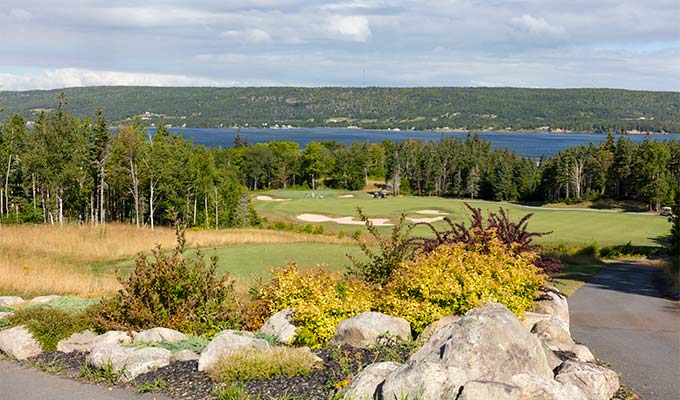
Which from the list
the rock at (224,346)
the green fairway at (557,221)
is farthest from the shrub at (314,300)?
the green fairway at (557,221)

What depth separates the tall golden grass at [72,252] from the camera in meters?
15.9

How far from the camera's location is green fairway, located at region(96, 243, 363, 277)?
862 inches

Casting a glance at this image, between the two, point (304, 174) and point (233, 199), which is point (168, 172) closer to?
point (233, 199)

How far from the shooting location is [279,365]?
7.78m

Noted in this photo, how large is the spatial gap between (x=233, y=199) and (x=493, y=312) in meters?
76.5

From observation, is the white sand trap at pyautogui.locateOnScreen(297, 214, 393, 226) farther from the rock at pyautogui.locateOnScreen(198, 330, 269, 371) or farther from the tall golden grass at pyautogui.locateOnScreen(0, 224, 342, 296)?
the rock at pyautogui.locateOnScreen(198, 330, 269, 371)

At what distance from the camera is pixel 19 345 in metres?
9.20

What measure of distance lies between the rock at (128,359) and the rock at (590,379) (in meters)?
5.32

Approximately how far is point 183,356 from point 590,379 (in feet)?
18.0

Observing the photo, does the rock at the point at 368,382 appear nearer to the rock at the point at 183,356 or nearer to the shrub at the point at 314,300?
the shrub at the point at 314,300

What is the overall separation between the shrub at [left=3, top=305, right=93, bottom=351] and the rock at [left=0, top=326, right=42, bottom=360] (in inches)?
3.5

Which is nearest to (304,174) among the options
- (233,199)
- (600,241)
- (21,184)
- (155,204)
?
(233,199)

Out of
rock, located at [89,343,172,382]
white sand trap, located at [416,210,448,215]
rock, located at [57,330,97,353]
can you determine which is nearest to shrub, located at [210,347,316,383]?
rock, located at [89,343,172,382]

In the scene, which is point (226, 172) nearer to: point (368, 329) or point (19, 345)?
point (19, 345)
